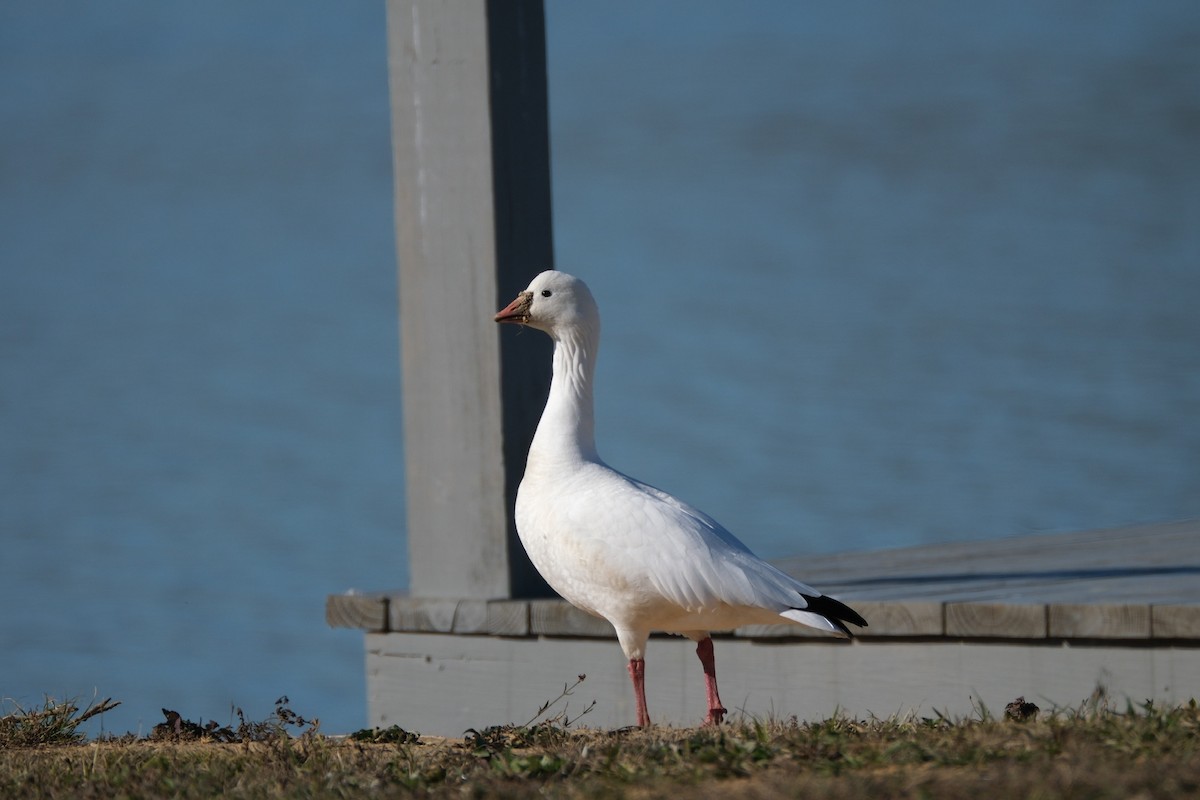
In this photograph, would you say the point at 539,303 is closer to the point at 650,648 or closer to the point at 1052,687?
the point at 650,648

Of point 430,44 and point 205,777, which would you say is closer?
point 205,777

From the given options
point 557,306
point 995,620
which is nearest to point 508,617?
point 557,306

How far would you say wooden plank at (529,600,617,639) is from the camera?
20.4 feet

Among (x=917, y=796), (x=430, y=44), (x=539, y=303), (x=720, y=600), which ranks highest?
(x=430, y=44)

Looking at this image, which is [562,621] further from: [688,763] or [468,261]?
[688,763]

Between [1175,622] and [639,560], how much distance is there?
2160mm

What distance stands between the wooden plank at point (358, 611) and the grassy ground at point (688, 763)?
2.35 metres

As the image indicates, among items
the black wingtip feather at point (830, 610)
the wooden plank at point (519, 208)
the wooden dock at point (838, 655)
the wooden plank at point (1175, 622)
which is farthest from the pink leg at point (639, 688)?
the wooden plank at point (1175, 622)

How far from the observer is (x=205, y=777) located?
12.4 feet

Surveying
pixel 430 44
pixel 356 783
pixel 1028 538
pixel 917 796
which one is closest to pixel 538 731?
pixel 356 783

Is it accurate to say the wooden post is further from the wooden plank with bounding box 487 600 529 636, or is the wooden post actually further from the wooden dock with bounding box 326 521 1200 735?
the wooden dock with bounding box 326 521 1200 735

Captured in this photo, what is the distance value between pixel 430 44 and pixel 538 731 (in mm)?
3437

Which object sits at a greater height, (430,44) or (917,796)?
(430,44)

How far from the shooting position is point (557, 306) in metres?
5.05
